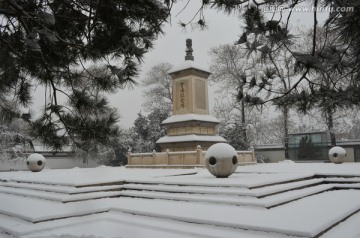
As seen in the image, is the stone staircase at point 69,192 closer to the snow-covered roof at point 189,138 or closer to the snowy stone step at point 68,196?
the snowy stone step at point 68,196

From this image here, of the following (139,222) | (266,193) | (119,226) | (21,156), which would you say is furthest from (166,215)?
(21,156)

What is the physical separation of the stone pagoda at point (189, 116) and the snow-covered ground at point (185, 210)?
11.7 meters

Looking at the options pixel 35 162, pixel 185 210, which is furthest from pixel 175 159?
pixel 185 210

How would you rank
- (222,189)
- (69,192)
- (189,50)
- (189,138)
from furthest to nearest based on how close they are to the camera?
→ (189,50) < (189,138) < (69,192) < (222,189)

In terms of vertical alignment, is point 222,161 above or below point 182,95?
below

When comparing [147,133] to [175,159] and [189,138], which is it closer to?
[189,138]

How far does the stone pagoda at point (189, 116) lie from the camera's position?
2144 centimetres

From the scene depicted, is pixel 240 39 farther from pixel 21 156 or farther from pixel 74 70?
pixel 21 156

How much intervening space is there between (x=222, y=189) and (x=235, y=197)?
536 mm

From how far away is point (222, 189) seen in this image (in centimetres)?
758

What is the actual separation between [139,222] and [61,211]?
7.02ft

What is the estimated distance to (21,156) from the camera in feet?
86.4

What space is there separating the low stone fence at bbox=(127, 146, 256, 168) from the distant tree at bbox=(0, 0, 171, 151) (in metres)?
12.8

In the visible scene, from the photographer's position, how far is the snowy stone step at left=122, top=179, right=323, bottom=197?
7054mm
